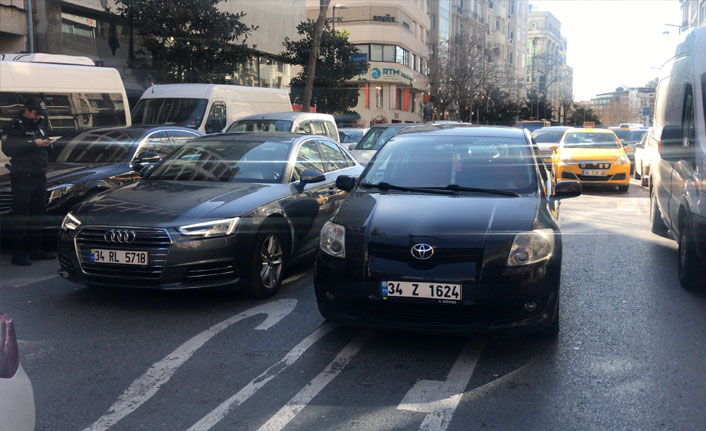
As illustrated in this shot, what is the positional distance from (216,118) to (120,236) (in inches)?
409

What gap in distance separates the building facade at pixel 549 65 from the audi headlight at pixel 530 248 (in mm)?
78070

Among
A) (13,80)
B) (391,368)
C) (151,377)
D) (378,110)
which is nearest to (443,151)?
(391,368)

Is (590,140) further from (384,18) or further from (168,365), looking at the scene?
(384,18)

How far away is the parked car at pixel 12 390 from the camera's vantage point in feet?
8.14

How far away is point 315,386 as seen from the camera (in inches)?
162

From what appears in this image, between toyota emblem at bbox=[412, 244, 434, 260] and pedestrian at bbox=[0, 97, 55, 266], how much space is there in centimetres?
488

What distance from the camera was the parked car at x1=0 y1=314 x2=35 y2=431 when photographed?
8.14 feet

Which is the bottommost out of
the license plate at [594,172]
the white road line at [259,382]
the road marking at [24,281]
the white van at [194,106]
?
the white road line at [259,382]

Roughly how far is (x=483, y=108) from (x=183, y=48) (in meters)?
41.7

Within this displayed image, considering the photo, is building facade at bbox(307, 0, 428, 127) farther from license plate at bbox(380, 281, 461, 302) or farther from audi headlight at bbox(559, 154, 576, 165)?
license plate at bbox(380, 281, 461, 302)

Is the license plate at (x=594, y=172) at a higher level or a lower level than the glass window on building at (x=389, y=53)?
lower

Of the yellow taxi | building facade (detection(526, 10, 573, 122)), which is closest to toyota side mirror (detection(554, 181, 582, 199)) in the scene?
the yellow taxi

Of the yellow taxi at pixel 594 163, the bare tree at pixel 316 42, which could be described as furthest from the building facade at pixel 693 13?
the yellow taxi at pixel 594 163

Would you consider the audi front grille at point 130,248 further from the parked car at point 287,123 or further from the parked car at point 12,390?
the parked car at point 287,123
